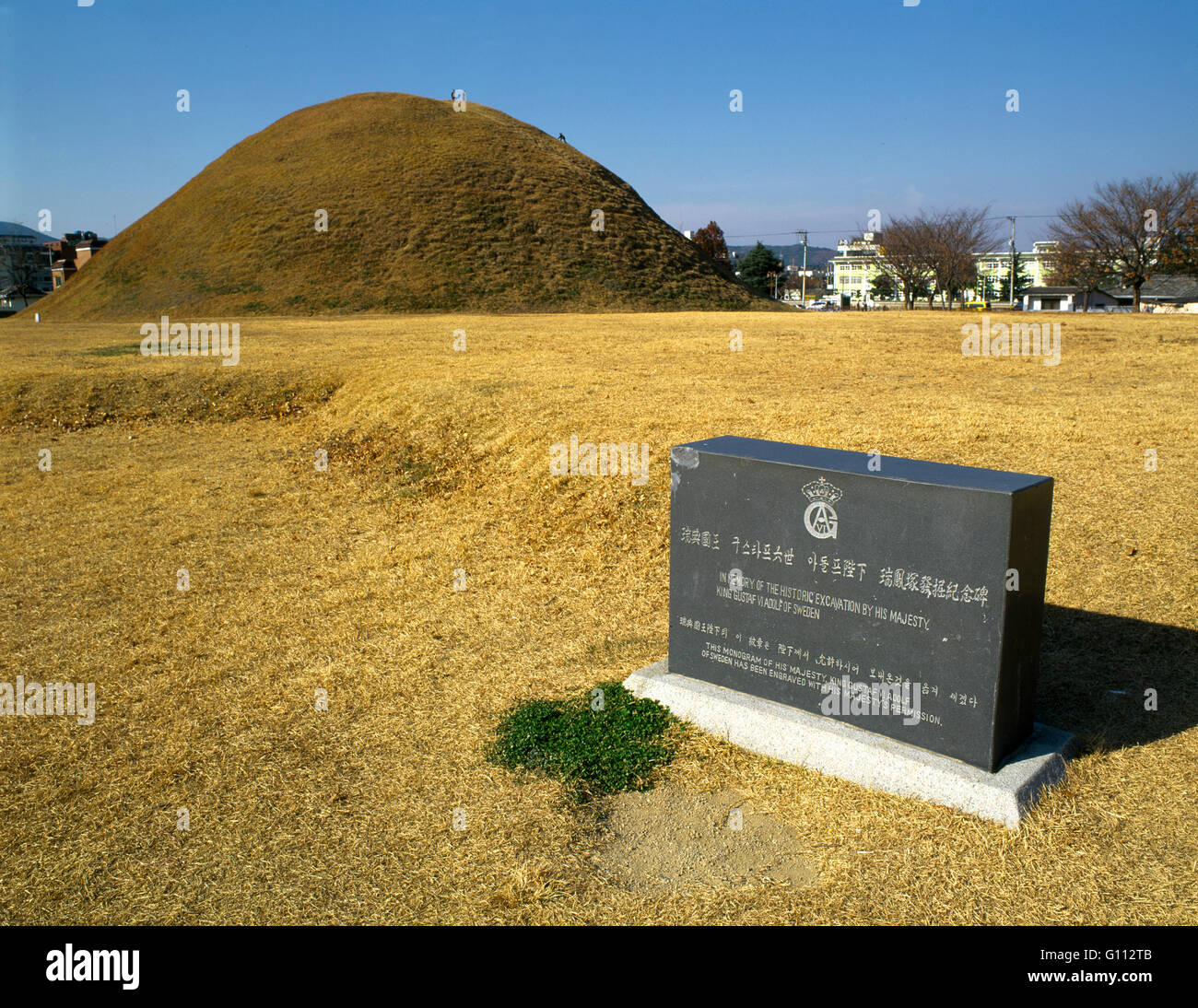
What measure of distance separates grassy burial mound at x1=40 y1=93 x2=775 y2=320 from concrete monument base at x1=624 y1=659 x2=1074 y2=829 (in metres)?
40.8

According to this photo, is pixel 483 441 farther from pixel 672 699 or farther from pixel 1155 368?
pixel 1155 368

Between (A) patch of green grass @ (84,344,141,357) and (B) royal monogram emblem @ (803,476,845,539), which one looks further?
(A) patch of green grass @ (84,344,141,357)

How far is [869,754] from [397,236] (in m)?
49.8

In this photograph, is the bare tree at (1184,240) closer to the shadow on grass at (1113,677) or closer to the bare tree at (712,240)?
the shadow on grass at (1113,677)

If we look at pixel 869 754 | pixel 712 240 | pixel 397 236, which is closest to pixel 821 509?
pixel 869 754

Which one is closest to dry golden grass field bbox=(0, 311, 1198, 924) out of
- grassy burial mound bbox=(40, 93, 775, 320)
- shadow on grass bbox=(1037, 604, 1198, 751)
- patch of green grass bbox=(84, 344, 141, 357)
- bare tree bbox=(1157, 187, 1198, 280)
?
shadow on grass bbox=(1037, 604, 1198, 751)

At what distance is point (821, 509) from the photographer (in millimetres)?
4402

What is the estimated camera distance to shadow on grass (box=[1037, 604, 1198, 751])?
15.4ft

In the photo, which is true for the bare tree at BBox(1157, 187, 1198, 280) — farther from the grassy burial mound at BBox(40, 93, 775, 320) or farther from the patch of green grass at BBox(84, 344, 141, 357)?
the patch of green grass at BBox(84, 344, 141, 357)

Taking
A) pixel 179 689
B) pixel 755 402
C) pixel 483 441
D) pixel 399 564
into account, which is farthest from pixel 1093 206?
pixel 179 689

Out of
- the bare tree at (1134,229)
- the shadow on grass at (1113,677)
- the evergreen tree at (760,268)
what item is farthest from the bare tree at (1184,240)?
the evergreen tree at (760,268)

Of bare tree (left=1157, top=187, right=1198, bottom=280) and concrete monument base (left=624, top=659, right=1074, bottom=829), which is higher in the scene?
bare tree (left=1157, top=187, right=1198, bottom=280)

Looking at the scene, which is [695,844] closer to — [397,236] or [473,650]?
[473,650]
